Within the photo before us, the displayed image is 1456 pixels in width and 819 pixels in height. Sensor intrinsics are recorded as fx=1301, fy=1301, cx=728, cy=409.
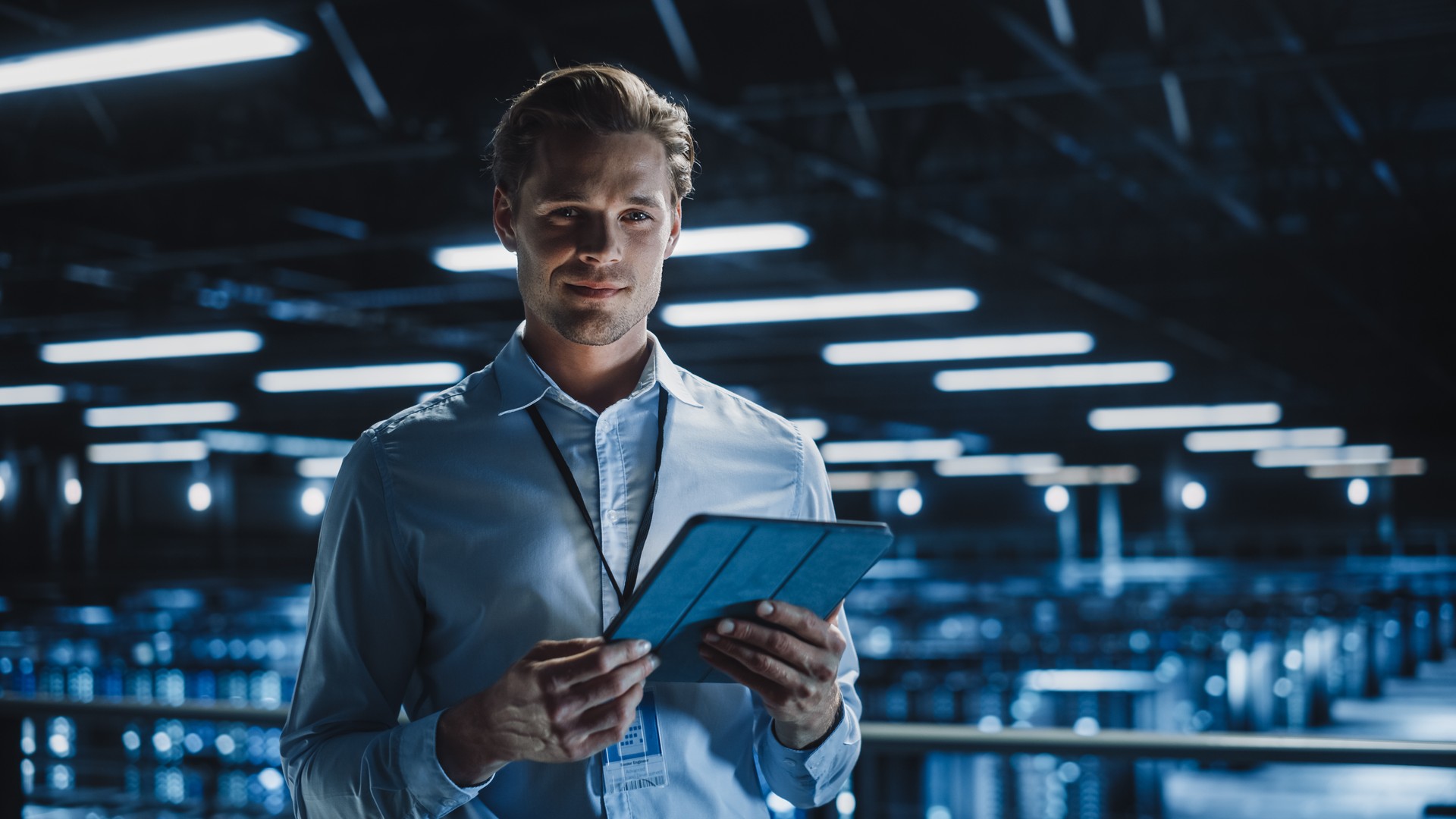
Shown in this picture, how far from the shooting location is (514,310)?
512 inches

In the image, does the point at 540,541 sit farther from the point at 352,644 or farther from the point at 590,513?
the point at 352,644

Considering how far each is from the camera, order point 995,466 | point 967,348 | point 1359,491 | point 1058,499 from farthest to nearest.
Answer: point 995,466 → point 1058,499 → point 1359,491 → point 967,348

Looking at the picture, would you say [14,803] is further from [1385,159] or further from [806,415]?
[806,415]

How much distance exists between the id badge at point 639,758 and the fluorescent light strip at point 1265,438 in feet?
74.8

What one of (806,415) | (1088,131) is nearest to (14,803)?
(1088,131)

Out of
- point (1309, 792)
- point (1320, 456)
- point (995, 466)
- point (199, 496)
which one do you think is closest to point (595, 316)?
point (1309, 792)

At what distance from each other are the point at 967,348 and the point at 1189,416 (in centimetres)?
833

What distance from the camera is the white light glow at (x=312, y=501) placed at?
2898 cm

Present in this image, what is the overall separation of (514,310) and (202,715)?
10.4m

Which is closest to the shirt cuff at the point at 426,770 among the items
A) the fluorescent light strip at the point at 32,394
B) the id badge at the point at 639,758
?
the id badge at the point at 639,758

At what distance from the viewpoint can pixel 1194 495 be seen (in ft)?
91.5

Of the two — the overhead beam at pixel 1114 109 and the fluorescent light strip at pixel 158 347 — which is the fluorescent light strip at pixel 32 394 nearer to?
the fluorescent light strip at pixel 158 347

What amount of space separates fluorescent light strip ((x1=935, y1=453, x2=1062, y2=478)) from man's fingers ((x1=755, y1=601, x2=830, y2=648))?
27812 mm

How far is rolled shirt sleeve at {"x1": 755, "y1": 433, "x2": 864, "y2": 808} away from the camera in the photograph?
1.29 metres
